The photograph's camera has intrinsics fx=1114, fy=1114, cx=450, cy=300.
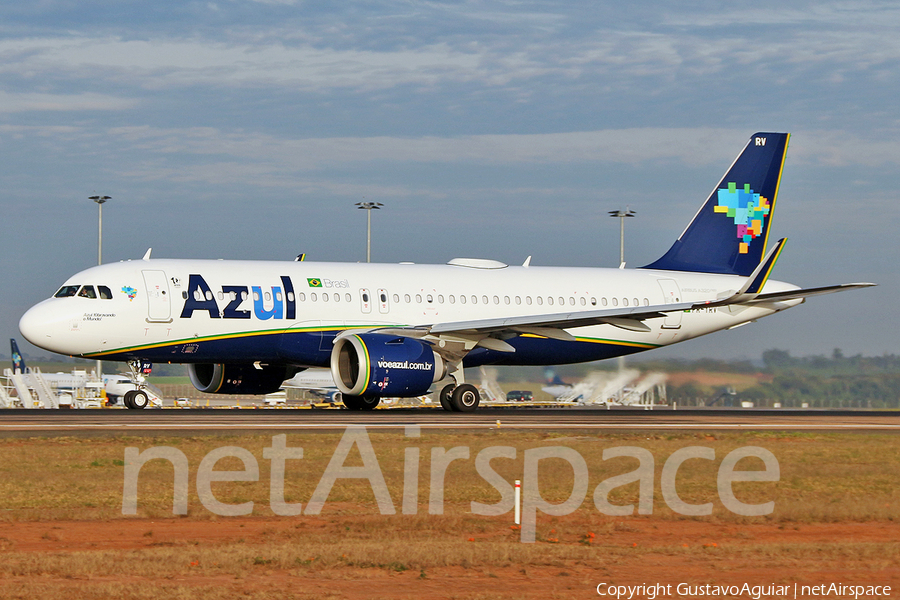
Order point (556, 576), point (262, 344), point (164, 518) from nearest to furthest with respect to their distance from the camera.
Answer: point (556, 576)
point (164, 518)
point (262, 344)

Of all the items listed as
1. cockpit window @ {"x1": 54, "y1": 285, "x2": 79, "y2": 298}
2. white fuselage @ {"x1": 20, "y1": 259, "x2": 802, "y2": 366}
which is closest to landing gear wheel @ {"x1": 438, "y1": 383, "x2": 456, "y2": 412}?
white fuselage @ {"x1": 20, "y1": 259, "x2": 802, "y2": 366}

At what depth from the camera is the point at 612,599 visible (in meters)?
9.45

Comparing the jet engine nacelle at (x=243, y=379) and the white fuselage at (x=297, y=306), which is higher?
the white fuselage at (x=297, y=306)

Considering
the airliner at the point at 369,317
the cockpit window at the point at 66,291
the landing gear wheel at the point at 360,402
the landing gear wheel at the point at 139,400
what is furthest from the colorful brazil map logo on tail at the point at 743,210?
the cockpit window at the point at 66,291

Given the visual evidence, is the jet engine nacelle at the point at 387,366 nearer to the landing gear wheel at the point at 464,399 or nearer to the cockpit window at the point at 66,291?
the landing gear wheel at the point at 464,399

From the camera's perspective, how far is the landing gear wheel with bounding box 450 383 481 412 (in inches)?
1265

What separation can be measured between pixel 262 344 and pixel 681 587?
72.9 ft

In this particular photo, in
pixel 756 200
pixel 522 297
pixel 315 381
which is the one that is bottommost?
pixel 315 381

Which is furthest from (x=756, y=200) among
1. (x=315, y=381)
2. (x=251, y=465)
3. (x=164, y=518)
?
(x=315, y=381)

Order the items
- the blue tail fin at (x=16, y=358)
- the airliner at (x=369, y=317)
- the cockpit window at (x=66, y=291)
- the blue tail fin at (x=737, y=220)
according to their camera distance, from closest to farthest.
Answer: the airliner at (x=369, y=317) → the cockpit window at (x=66, y=291) → the blue tail fin at (x=737, y=220) → the blue tail fin at (x=16, y=358)

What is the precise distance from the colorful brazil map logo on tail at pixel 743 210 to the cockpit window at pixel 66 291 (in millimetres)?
22404

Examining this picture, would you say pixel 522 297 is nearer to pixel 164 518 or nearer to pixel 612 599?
pixel 164 518

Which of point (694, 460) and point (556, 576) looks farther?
point (694, 460)

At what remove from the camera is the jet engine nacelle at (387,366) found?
29.2 metres
